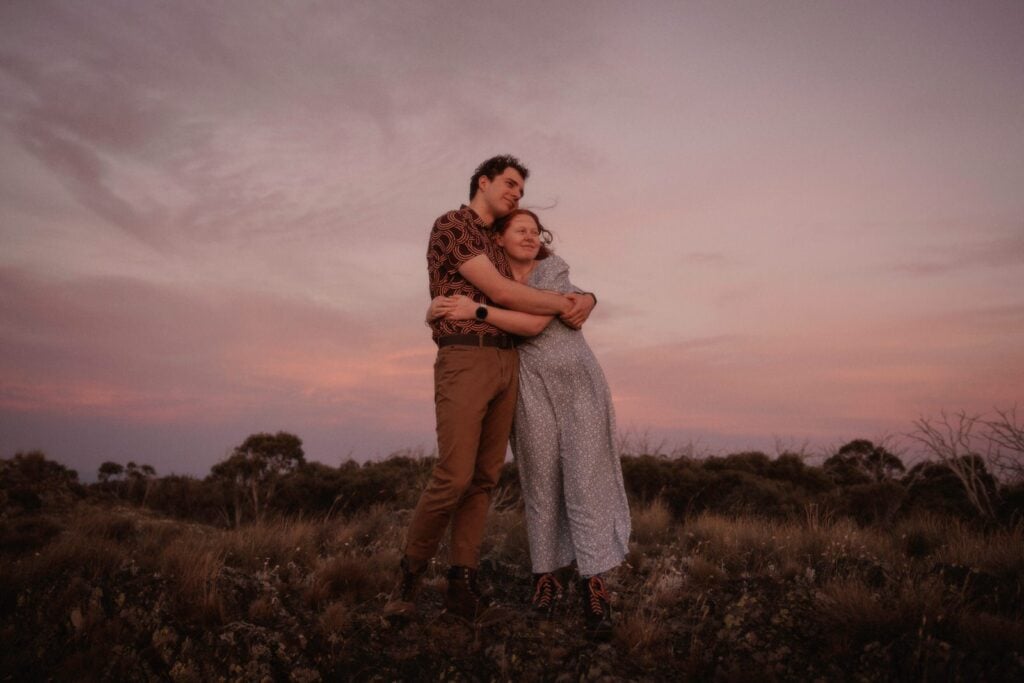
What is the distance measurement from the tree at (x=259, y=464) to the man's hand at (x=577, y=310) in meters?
6.67

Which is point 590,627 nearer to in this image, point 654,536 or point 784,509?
point 654,536

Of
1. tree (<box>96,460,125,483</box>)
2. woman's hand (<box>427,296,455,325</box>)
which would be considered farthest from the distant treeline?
woman's hand (<box>427,296,455,325</box>)

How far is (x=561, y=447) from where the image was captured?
3.89m

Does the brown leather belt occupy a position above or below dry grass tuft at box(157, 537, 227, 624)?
above

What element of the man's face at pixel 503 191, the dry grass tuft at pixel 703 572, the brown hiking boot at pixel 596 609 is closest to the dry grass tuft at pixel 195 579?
the brown hiking boot at pixel 596 609

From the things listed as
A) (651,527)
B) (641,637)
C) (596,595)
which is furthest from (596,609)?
(651,527)

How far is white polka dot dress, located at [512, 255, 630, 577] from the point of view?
3.80m

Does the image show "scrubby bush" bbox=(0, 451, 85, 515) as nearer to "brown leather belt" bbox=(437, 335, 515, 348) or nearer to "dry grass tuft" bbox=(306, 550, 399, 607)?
"dry grass tuft" bbox=(306, 550, 399, 607)

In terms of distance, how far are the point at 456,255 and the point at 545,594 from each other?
2094mm

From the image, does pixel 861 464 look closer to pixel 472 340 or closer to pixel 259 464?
pixel 472 340

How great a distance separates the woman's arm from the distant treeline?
161 inches

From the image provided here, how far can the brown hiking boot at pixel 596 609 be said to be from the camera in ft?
11.5

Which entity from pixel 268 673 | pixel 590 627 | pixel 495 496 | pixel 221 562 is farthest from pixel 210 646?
pixel 495 496

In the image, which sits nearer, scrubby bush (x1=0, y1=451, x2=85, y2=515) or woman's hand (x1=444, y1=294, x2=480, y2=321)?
woman's hand (x1=444, y1=294, x2=480, y2=321)
